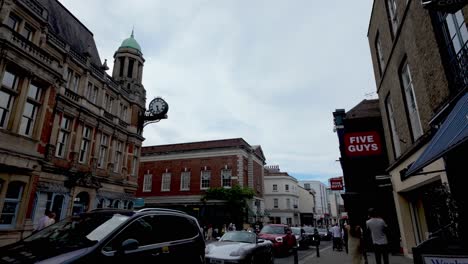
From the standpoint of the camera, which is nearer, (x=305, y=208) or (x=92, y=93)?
(x=92, y=93)

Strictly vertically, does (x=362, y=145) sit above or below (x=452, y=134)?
above

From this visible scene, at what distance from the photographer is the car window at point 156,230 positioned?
4347 mm

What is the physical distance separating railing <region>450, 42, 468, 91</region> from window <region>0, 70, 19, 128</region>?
55.9ft

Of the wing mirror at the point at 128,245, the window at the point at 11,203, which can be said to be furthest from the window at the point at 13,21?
the wing mirror at the point at 128,245

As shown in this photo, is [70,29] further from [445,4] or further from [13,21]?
[445,4]

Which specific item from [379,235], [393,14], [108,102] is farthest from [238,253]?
[108,102]

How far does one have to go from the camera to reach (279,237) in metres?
14.9

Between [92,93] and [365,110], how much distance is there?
21.3 metres

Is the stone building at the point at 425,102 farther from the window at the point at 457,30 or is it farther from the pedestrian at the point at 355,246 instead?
the pedestrian at the point at 355,246

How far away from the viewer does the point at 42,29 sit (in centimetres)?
1520

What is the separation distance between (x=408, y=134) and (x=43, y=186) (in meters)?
18.3

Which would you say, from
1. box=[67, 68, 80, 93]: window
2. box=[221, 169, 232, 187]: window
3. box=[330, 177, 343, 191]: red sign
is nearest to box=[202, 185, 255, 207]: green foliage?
box=[221, 169, 232, 187]: window

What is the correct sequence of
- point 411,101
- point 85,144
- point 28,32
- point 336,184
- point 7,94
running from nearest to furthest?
point 411,101
point 7,94
point 28,32
point 85,144
point 336,184

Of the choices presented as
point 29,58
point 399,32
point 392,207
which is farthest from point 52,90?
point 392,207
